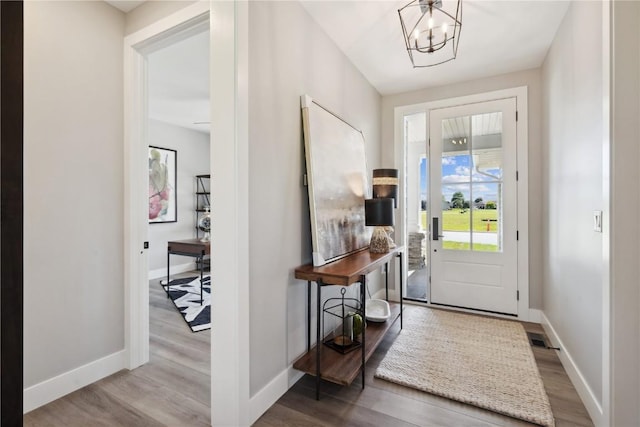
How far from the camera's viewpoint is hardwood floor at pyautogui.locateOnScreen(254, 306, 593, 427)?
165 centimetres

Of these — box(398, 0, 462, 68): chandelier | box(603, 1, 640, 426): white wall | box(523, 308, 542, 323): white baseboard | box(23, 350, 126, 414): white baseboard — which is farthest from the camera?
box(523, 308, 542, 323): white baseboard

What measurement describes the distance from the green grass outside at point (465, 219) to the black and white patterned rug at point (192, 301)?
2.86m

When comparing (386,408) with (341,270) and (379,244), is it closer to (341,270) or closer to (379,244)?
(341,270)

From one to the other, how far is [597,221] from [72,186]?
10.3 ft

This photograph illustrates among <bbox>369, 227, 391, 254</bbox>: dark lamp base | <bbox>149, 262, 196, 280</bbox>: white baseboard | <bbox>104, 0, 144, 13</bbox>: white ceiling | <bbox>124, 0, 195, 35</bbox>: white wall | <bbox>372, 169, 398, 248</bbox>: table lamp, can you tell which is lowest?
<bbox>149, 262, 196, 280</bbox>: white baseboard

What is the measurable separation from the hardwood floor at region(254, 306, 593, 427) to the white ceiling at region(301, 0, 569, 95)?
105 inches

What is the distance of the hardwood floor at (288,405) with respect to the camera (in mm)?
1650

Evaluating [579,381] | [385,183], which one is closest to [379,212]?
[385,183]

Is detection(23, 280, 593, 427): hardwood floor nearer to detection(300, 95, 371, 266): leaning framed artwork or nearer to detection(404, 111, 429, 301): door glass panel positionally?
detection(300, 95, 371, 266): leaning framed artwork

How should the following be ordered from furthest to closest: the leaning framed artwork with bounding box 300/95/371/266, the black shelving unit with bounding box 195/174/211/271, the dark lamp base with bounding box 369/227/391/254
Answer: the black shelving unit with bounding box 195/174/211/271
the dark lamp base with bounding box 369/227/391/254
the leaning framed artwork with bounding box 300/95/371/266

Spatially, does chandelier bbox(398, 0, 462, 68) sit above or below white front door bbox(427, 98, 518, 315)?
above

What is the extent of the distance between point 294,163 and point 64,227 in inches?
60.5

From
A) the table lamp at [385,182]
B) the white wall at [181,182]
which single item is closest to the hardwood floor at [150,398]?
the table lamp at [385,182]

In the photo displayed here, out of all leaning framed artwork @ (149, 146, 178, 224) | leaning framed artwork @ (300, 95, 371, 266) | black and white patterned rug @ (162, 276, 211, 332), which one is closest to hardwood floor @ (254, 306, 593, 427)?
leaning framed artwork @ (300, 95, 371, 266)
